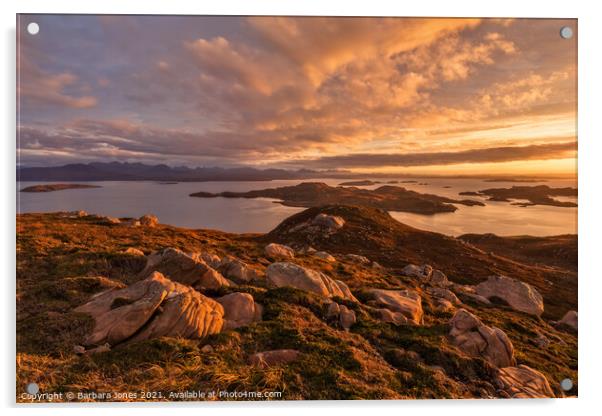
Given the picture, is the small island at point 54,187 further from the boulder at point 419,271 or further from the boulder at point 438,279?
the boulder at point 438,279

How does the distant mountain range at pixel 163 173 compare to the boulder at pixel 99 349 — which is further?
the distant mountain range at pixel 163 173

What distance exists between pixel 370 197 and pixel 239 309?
20.1 feet

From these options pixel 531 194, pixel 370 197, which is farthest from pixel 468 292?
pixel 370 197

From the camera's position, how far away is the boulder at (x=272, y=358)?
23.6ft

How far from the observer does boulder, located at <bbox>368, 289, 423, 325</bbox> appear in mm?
9391

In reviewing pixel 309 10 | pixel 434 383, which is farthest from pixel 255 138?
pixel 434 383

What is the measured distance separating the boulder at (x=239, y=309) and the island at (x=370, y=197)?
3.73 metres

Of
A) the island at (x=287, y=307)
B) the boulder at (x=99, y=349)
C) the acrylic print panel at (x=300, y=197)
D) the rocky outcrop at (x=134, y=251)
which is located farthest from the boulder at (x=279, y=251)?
the boulder at (x=99, y=349)

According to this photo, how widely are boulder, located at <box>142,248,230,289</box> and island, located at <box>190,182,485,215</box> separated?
2.93 metres

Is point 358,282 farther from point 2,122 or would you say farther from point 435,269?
point 2,122

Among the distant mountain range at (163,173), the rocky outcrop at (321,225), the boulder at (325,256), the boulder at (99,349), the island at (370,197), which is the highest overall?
the distant mountain range at (163,173)

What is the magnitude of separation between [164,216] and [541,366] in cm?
1311

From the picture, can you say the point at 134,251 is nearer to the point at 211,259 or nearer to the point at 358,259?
the point at 211,259

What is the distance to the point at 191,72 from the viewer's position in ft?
30.9
